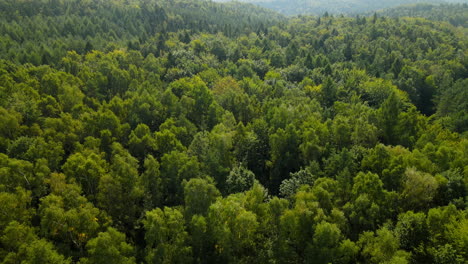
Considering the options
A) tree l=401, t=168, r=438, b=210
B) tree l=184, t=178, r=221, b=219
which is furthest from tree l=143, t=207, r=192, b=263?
tree l=401, t=168, r=438, b=210

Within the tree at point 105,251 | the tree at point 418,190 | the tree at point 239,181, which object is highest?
the tree at point 418,190

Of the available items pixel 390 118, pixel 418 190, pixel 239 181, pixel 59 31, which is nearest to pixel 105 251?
pixel 239 181

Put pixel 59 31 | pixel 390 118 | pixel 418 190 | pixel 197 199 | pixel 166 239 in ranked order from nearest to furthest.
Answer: pixel 166 239 → pixel 197 199 → pixel 418 190 → pixel 390 118 → pixel 59 31

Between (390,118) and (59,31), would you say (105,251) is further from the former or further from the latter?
(59,31)

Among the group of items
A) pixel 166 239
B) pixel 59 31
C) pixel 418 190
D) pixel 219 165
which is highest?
pixel 418 190

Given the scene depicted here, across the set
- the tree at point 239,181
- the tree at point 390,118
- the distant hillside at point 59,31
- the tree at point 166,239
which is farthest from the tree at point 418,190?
the distant hillside at point 59,31

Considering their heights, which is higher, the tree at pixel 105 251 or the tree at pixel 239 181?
the tree at pixel 105 251

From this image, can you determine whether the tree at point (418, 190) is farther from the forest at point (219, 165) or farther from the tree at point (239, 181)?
the tree at point (239, 181)

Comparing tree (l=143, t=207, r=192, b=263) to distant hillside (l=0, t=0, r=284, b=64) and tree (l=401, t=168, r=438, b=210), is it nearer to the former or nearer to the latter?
tree (l=401, t=168, r=438, b=210)

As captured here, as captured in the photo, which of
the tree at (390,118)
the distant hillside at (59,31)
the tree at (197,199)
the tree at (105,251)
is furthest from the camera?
the distant hillside at (59,31)
